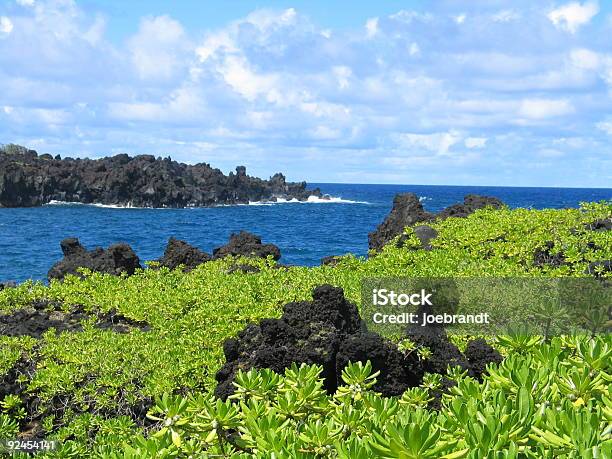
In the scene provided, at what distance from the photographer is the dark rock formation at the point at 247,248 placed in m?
16.4

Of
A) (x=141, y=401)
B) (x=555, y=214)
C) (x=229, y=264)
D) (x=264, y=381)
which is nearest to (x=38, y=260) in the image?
(x=229, y=264)

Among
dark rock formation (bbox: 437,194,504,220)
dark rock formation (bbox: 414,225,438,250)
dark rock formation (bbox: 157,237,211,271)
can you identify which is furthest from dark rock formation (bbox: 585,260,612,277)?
dark rock formation (bbox: 157,237,211,271)

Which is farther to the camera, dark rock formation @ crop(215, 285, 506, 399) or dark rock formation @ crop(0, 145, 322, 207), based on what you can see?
dark rock formation @ crop(0, 145, 322, 207)

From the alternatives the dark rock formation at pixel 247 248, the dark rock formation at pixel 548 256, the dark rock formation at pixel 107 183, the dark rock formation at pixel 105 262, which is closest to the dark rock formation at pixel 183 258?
the dark rock formation at pixel 247 248

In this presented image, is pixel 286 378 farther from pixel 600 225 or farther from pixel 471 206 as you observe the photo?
pixel 471 206

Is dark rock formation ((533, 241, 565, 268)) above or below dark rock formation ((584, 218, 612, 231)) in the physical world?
below

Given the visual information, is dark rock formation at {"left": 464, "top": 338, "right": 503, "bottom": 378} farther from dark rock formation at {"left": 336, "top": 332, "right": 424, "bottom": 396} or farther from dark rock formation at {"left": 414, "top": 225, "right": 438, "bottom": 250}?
dark rock formation at {"left": 414, "top": 225, "right": 438, "bottom": 250}

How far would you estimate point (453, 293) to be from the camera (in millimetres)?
11031

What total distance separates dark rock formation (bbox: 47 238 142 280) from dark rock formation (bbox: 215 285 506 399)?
794 cm

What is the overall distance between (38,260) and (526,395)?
39646mm

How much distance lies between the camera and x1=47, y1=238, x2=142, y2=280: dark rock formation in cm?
1534

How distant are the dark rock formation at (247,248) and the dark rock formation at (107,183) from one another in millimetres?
75330

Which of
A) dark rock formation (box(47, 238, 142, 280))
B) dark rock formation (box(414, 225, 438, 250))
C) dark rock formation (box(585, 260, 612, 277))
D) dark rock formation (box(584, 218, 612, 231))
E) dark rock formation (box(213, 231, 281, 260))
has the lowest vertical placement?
dark rock formation (box(47, 238, 142, 280))

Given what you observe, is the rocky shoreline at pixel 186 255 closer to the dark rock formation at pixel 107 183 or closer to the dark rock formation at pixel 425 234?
the dark rock formation at pixel 425 234
